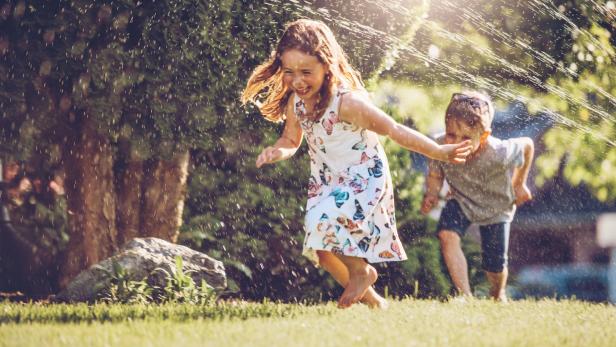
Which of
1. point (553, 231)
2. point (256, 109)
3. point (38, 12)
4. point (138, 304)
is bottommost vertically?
point (553, 231)

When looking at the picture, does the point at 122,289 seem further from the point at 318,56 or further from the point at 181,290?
the point at 318,56

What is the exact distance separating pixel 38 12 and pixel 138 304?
71.5 inches

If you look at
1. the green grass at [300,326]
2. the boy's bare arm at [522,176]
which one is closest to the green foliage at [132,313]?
the green grass at [300,326]

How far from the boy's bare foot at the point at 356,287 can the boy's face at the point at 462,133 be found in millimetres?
1419

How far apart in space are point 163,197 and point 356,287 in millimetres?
2128

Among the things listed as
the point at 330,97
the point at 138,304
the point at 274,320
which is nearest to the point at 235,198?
the point at 138,304

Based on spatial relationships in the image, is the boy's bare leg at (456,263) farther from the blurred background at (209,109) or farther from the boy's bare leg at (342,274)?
the boy's bare leg at (342,274)

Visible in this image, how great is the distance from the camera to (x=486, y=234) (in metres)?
5.64

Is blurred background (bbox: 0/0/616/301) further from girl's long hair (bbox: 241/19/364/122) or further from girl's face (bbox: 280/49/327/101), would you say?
girl's face (bbox: 280/49/327/101)

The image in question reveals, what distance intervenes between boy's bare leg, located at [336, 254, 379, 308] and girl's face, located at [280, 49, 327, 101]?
87cm

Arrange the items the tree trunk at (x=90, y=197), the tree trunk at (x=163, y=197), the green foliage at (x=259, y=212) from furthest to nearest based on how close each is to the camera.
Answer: the green foliage at (x=259, y=212) → the tree trunk at (x=163, y=197) → the tree trunk at (x=90, y=197)

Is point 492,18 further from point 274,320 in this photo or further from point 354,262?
point 274,320

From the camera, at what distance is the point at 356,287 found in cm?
423

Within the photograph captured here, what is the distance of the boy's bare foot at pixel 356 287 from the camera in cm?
418
